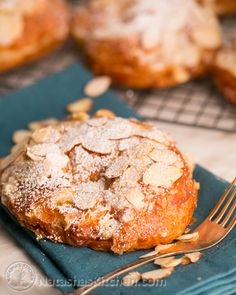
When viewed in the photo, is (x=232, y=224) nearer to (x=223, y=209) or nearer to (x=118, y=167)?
(x=223, y=209)

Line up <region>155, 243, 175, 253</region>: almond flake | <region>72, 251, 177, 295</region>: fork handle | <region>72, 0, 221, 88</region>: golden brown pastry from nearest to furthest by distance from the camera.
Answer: <region>72, 251, 177, 295</region>: fork handle, <region>155, 243, 175, 253</region>: almond flake, <region>72, 0, 221, 88</region>: golden brown pastry

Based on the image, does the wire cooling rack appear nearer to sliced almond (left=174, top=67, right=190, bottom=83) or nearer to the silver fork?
sliced almond (left=174, top=67, right=190, bottom=83)

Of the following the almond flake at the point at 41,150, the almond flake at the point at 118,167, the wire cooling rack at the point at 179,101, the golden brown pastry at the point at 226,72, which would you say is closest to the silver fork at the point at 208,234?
the almond flake at the point at 118,167

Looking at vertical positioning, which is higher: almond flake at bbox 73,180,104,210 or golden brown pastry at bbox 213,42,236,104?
almond flake at bbox 73,180,104,210

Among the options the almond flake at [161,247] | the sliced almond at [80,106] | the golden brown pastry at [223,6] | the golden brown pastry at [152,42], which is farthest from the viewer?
the golden brown pastry at [223,6]

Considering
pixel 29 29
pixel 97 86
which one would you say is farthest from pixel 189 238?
pixel 29 29

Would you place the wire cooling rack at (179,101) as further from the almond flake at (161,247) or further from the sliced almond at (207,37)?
the almond flake at (161,247)

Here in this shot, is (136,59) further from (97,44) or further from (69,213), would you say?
(69,213)

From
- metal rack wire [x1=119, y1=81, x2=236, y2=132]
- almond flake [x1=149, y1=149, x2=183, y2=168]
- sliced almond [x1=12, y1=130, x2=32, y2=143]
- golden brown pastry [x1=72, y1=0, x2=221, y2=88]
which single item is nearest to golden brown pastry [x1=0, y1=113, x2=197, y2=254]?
almond flake [x1=149, y1=149, x2=183, y2=168]
